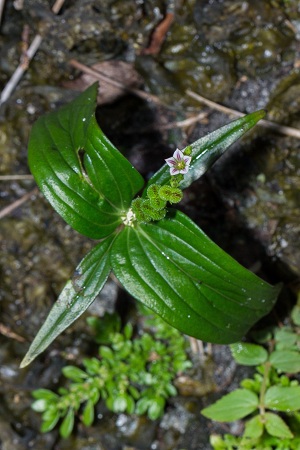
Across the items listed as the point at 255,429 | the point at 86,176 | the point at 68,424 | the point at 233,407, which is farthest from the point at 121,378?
the point at 86,176

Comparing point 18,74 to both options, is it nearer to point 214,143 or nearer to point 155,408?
point 214,143

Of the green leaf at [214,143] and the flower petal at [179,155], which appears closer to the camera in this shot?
the flower petal at [179,155]

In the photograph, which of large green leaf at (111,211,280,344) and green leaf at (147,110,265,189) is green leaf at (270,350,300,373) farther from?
green leaf at (147,110,265,189)

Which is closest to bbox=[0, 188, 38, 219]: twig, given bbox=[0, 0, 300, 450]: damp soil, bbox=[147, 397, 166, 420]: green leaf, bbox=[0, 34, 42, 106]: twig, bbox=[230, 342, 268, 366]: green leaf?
bbox=[0, 0, 300, 450]: damp soil

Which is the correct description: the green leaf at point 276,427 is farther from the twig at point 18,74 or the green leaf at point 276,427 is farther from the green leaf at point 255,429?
the twig at point 18,74

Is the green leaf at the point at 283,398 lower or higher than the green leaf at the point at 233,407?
lower

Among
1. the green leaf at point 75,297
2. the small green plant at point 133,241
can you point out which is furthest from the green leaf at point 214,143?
the green leaf at point 75,297

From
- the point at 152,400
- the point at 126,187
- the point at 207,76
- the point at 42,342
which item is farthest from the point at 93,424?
the point at 207,76

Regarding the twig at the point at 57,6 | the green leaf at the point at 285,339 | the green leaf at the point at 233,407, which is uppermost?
the twig at the point at 57,6
